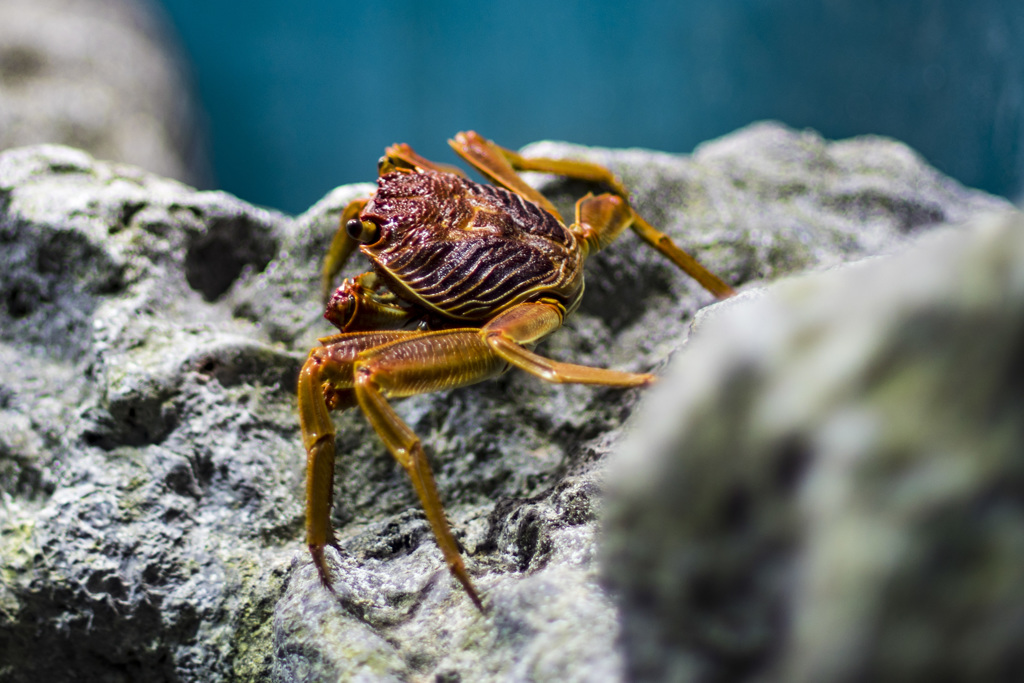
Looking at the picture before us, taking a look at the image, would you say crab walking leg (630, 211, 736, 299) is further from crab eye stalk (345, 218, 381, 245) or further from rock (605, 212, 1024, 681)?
rock (605, 212, 1024, 681)

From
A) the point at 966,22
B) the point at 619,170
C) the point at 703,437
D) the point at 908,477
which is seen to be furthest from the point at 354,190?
the point at 966,22

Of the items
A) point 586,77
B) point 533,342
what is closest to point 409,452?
point 533,342

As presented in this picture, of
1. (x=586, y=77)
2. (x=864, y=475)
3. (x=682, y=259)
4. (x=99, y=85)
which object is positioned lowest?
(x=864, y=475)

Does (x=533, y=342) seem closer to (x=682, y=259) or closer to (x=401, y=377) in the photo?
(x=401, y=377)

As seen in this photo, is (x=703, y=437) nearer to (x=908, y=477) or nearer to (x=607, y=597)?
(x=908, y=477)

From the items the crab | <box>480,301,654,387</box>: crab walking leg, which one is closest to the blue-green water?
the crab

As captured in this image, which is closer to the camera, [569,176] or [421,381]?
[421,381]
